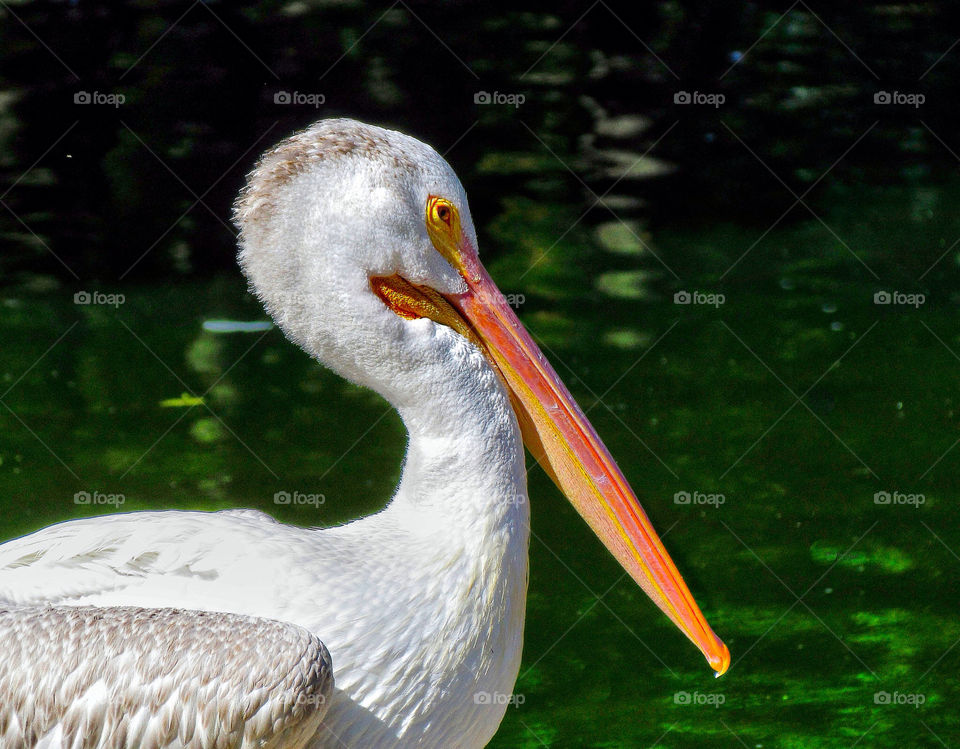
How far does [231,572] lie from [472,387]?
72 centimetres

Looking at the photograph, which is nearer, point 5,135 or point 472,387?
point 472,387

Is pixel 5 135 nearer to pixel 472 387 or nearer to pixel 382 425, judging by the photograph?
pixel 382 425

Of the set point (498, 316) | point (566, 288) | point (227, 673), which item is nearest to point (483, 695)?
point (227, 673)

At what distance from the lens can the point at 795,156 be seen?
799 centimetres
